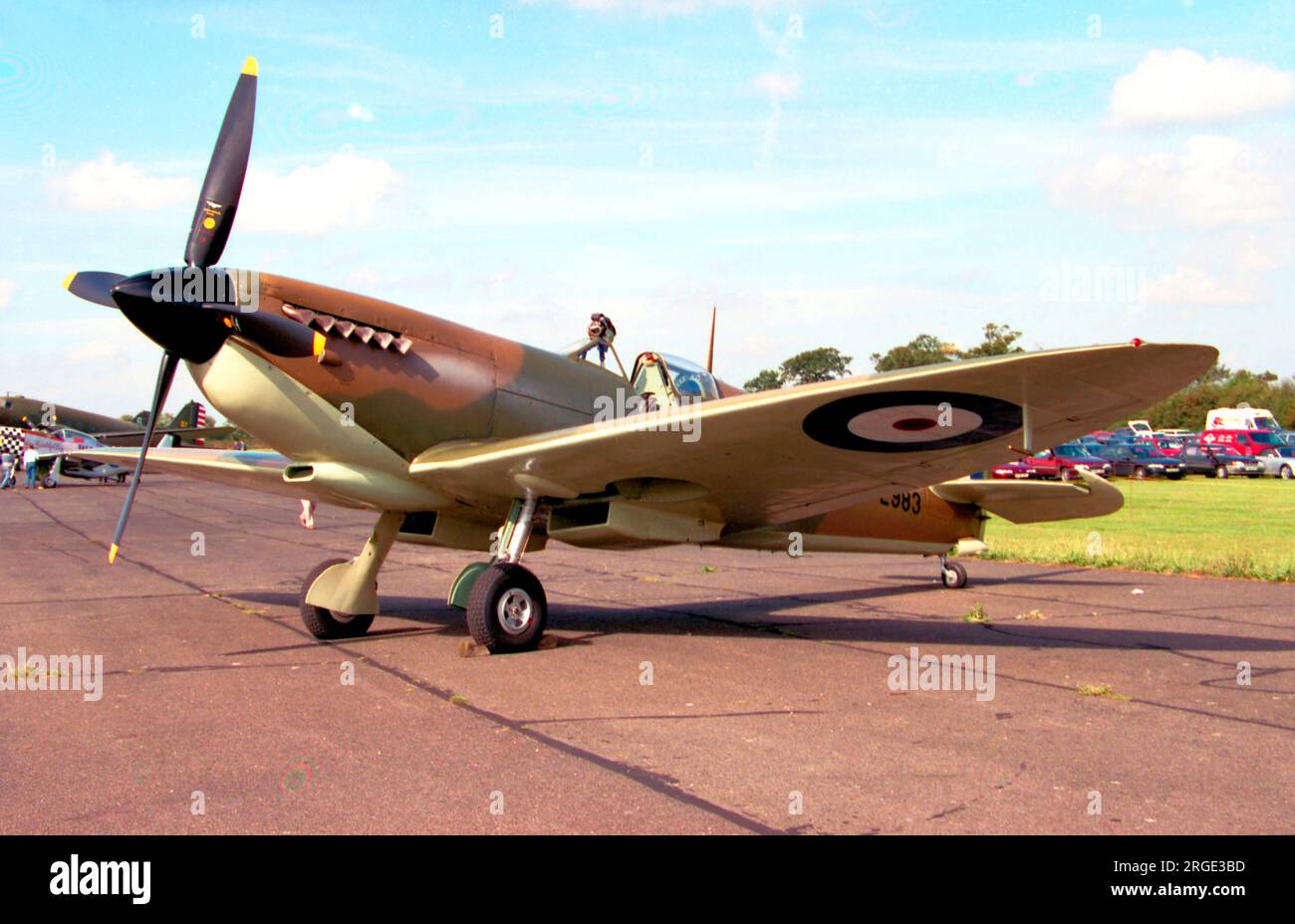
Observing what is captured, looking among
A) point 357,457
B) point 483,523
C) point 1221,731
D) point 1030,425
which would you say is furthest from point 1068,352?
point 483,523

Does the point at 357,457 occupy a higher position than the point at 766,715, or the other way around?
the point at 357,457

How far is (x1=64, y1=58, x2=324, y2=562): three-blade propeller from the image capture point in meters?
6.50

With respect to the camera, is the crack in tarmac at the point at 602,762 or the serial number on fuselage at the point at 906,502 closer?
the crack in tarmac at the point at 602,762

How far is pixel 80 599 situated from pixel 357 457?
457cm

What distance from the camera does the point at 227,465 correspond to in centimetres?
895

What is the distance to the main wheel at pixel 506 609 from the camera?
6941mm

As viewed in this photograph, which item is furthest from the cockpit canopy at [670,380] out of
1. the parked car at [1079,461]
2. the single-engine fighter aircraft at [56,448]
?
the single-engine fighter aircraft at [56,448]

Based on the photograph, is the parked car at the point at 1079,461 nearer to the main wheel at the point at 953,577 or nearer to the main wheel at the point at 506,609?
the main wheel at the point at 953,577

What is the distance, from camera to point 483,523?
8.79 m

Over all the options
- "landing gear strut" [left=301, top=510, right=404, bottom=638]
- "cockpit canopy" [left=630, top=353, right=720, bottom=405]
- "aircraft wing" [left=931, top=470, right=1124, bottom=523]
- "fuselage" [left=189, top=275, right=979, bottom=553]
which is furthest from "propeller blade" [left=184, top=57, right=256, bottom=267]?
"aircraft wing" [left=931, top=470, right=1124, bottom=523]

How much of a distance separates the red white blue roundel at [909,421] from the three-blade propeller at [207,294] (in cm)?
338
